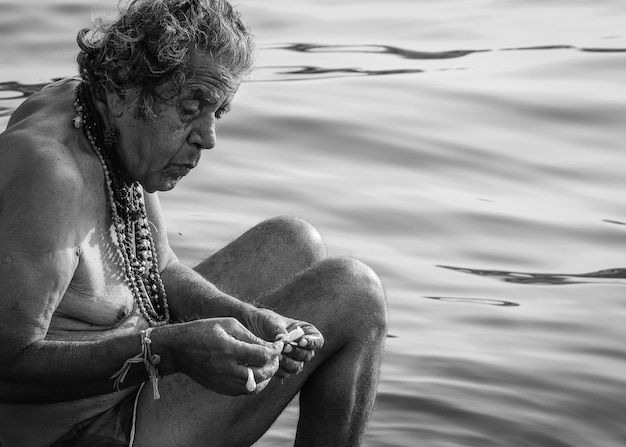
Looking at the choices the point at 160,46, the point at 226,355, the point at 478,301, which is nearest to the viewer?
the point at 226,355

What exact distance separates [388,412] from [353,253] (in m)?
1.57

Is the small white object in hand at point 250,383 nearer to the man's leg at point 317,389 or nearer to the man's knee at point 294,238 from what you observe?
the man's leg at point 317,389

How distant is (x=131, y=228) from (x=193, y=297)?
0.31 meters

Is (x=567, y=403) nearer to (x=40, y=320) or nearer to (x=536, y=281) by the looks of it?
(x=536, y=281)

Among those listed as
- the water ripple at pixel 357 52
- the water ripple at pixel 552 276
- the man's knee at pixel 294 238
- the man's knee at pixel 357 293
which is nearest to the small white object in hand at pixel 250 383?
the man's knee at pixel 357 293

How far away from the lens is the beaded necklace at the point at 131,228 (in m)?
3.68

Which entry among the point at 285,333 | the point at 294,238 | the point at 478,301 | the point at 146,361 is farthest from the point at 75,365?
the point at 478,301

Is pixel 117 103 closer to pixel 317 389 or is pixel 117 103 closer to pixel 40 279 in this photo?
pixel 40 279

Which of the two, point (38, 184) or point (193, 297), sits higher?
point (38, 184)

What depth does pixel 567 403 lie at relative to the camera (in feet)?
16.9

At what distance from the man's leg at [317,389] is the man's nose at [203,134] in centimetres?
48

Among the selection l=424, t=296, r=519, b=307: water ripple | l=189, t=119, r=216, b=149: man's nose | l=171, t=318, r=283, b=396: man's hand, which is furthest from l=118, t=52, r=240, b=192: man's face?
l=424, t=296, r=519, b=307: water ripple

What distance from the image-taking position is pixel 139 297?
3865mm

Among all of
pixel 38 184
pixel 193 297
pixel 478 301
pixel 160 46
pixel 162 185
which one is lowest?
pixel 478 301
